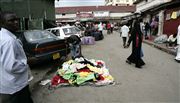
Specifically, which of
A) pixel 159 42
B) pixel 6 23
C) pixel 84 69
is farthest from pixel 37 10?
pixel 6 23

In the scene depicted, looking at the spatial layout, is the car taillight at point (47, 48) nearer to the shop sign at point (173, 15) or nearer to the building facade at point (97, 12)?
the shop sign at point (173, 15)

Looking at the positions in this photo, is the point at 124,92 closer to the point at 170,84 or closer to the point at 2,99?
the point at 170,84

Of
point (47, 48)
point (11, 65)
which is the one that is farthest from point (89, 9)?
point (11, 65)

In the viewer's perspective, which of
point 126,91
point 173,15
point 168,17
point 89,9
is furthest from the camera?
point 89,9

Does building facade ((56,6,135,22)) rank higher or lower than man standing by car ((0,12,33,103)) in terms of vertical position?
higher

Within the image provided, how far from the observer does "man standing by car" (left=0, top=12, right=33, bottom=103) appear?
8.24 feet

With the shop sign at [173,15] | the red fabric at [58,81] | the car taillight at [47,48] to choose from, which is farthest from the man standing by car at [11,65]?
the shop sign at [173,15]

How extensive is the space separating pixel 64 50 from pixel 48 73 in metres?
1.69

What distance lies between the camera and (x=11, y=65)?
2.53 m

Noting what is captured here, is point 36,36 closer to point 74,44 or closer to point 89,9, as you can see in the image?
point 74,44

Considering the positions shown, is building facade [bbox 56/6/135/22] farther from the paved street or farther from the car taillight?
the paved street

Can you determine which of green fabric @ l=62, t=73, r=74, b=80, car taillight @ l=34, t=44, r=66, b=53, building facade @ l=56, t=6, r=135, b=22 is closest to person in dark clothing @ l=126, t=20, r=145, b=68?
car taillight @ l=34, t=44, r=66, b=53

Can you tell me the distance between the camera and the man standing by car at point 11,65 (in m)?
2.51

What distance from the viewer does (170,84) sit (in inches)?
247
